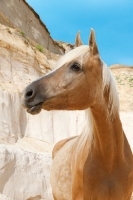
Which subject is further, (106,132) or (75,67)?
(106,132)

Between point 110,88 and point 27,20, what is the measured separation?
88.7 feet

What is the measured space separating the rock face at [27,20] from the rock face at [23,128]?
760 centimetres

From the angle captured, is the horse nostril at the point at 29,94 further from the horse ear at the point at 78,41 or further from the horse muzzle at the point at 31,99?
the horse ear at the point at 78,41

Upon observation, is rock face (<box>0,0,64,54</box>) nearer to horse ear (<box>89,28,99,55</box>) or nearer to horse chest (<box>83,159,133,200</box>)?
horse ear (<box>89,28,99,55</box>)

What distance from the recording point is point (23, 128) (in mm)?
16297

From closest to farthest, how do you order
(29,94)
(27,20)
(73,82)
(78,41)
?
1. (29,94)
2. (73,82)
3. (78,41)
4. (27,20)

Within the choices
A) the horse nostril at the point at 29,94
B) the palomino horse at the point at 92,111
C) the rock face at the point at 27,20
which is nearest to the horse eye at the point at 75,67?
the palomino horse at the point at 92,111

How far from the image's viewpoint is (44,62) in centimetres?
1980

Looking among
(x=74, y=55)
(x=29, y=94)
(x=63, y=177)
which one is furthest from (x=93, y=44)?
(x=63, y=177)

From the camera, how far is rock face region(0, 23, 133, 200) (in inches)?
440

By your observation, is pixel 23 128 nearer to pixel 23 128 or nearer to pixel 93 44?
pixel 23 128

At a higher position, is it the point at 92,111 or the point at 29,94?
the point at 29,94

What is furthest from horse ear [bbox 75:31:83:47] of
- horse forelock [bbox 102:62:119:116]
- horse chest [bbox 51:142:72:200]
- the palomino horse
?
horse chest [bbox 51:142:72:200]

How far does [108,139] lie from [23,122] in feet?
43.5
